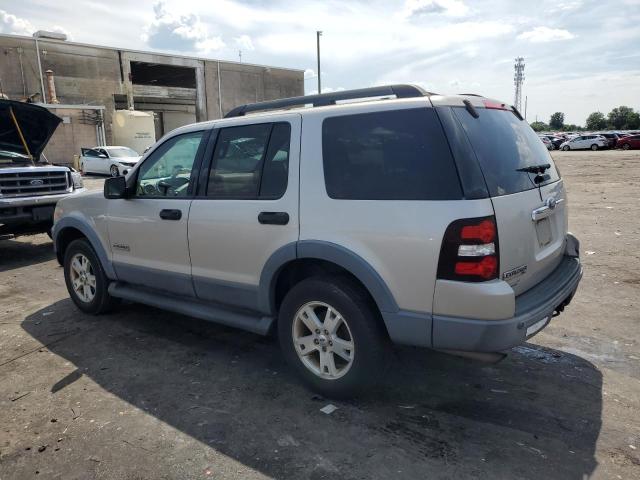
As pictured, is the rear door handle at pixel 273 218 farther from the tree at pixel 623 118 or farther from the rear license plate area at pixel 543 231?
the tree at pixel 623 118

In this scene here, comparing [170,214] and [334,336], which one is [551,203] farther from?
[170,214]

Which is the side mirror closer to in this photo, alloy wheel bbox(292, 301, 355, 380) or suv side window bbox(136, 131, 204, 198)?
suv side window bbox(136, 131, 204, 198)

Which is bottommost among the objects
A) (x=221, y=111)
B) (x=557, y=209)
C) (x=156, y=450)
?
(x=156, y=450)

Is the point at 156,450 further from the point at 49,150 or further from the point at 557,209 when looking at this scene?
the point at 49,150

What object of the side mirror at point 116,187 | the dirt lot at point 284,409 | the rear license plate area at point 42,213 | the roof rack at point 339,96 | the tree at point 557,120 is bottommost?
the dirt lot at point 284,409

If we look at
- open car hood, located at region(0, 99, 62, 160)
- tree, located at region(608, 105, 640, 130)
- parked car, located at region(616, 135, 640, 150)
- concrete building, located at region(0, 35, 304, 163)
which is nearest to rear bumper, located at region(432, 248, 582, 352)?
open car hood, located at region(0, 99, 62, 160)

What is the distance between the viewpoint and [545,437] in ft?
9.46

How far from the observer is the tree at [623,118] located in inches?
2992

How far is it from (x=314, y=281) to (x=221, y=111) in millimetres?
45813

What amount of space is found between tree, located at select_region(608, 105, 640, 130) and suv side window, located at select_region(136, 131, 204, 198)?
Result: 87.9 m

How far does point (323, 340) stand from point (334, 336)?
0.10 meters

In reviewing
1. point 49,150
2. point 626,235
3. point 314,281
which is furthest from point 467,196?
point 49,150

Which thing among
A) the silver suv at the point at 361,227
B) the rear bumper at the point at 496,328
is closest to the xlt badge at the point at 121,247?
the silver suv at the point at 361,227

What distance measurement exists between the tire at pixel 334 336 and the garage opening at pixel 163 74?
1691 inches
